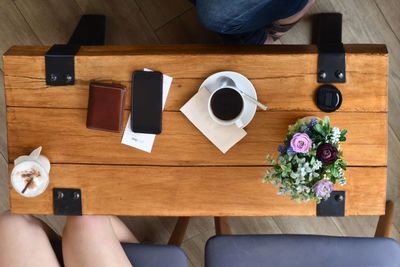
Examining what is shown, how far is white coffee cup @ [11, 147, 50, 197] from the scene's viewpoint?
3.42 ft

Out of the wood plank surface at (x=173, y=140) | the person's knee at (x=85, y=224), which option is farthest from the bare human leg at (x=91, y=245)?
the wood plank surface at (x=173, y=140)

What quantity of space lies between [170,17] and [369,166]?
909 millimetres

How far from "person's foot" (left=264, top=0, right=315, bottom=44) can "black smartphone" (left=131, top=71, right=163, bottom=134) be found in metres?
0.52

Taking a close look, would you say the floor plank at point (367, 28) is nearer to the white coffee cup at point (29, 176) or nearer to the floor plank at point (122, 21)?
the floor plank at point (122, 21)

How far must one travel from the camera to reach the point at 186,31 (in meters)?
1.66

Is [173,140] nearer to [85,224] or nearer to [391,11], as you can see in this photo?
[85,224]

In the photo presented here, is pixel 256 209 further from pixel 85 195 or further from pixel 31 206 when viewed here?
pixel 31 206

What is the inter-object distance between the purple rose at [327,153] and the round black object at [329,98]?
0.16m

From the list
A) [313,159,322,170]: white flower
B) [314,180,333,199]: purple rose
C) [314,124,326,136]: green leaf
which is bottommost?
[314,180,333,199]: purple rose

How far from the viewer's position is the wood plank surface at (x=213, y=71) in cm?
108

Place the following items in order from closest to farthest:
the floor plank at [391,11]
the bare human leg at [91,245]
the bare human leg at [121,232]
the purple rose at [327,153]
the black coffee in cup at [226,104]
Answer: the purple rose at [327,153]
the black coffee in cup at [226,104]
the bare human leg at [91,245]
the bare human leg at [121,232]
the floor plank at [391,11]

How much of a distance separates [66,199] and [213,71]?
481 millimetres

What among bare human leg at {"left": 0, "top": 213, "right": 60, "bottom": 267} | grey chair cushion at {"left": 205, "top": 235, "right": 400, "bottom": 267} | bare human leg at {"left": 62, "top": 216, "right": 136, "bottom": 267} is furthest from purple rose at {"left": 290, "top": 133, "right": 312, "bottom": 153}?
bare human leg at {"left": 0, "top": 213, "right": 60, "bottom": 267}

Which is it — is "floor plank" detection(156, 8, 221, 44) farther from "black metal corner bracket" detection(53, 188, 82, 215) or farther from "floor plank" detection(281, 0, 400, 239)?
"black metal corner bracket" detection(53, 188, 82, 215)
